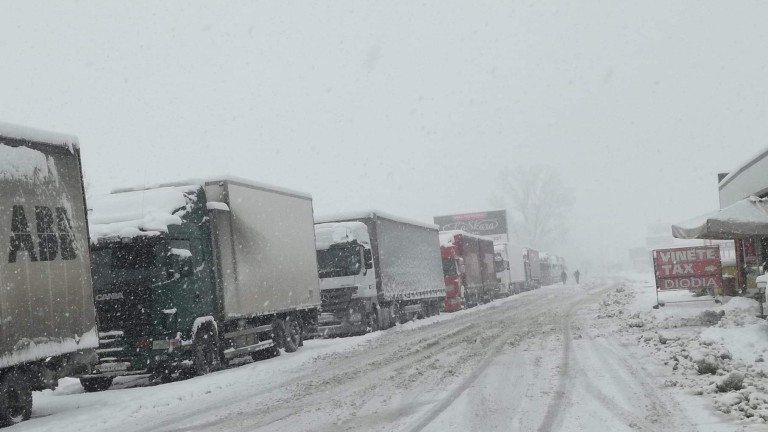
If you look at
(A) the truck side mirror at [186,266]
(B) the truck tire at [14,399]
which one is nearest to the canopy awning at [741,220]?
(A) the truck side mirror at [186,266]

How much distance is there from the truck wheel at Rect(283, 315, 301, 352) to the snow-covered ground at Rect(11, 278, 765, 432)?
1.00 m

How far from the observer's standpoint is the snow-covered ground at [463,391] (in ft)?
24.6

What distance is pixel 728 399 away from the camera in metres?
7.52

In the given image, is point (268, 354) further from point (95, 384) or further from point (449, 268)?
point (449, 268)

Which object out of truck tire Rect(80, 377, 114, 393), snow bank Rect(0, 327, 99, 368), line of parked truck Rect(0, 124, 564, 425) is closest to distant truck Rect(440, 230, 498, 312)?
line of parked truck Rect(0, 124, 564, 425)

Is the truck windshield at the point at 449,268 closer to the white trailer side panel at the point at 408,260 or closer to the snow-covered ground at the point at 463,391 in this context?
the white trailer side panel at the point at 408,260

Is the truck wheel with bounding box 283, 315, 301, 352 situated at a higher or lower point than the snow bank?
lower

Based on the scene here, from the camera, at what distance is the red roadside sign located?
63.5ft

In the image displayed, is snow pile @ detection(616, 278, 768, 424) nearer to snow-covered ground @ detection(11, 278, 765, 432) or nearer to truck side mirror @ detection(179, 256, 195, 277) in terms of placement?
snow-covered ground @ detection(11, 278, 765, 432)

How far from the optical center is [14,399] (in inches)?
389

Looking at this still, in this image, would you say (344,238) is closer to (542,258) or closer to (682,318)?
(682,318)

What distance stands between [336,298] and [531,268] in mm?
49071

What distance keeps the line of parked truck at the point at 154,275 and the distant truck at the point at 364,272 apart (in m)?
0.05

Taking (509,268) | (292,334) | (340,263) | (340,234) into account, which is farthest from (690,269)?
(509,268)
